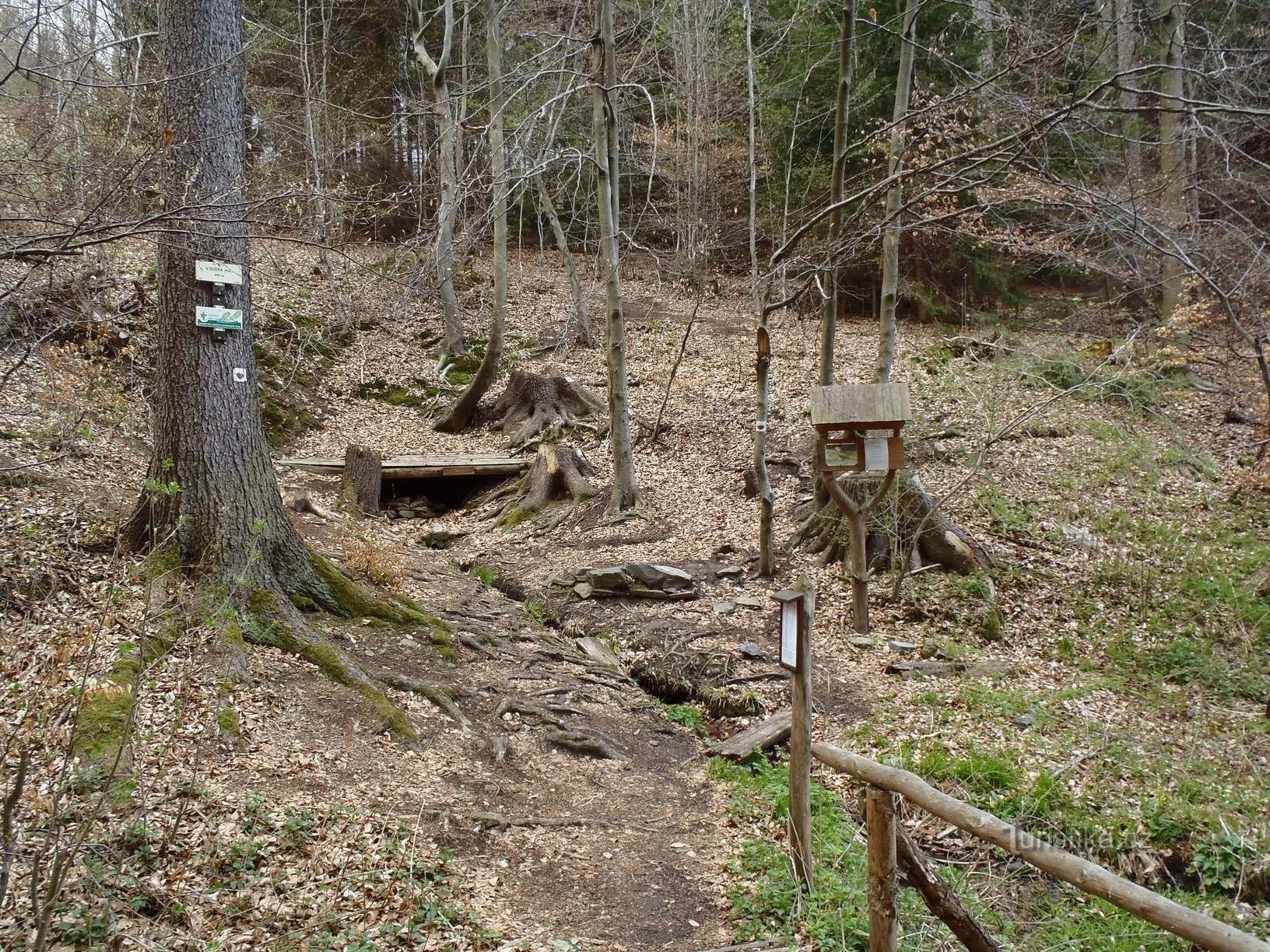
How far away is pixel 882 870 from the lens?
311 cm

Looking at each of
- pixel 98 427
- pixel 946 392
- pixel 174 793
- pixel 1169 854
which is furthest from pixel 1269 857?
pixel 98 427

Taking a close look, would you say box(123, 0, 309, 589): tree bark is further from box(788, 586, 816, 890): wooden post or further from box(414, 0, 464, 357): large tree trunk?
box(788, 586, 816, 890): wooden post

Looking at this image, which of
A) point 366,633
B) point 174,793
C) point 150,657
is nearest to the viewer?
A: point 174,793

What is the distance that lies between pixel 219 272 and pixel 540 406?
31.1 ft

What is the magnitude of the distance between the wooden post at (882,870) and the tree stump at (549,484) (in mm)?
8758

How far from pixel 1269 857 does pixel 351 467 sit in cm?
1079

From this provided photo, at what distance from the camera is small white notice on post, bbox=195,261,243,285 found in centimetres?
526

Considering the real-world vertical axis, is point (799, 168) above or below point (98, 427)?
above

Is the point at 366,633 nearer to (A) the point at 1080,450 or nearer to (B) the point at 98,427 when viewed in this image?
(B) the point at 98,427

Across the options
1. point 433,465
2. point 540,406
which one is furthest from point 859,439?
point 540,406

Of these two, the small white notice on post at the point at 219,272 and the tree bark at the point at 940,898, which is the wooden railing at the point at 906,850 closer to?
the tree bark at the point at 940,898

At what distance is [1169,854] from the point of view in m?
4.56

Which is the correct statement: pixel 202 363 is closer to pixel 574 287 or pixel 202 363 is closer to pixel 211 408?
pixel 211 408

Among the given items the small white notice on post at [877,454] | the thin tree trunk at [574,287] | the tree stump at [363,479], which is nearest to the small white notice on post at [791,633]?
the small white notice on post at [877,454]
